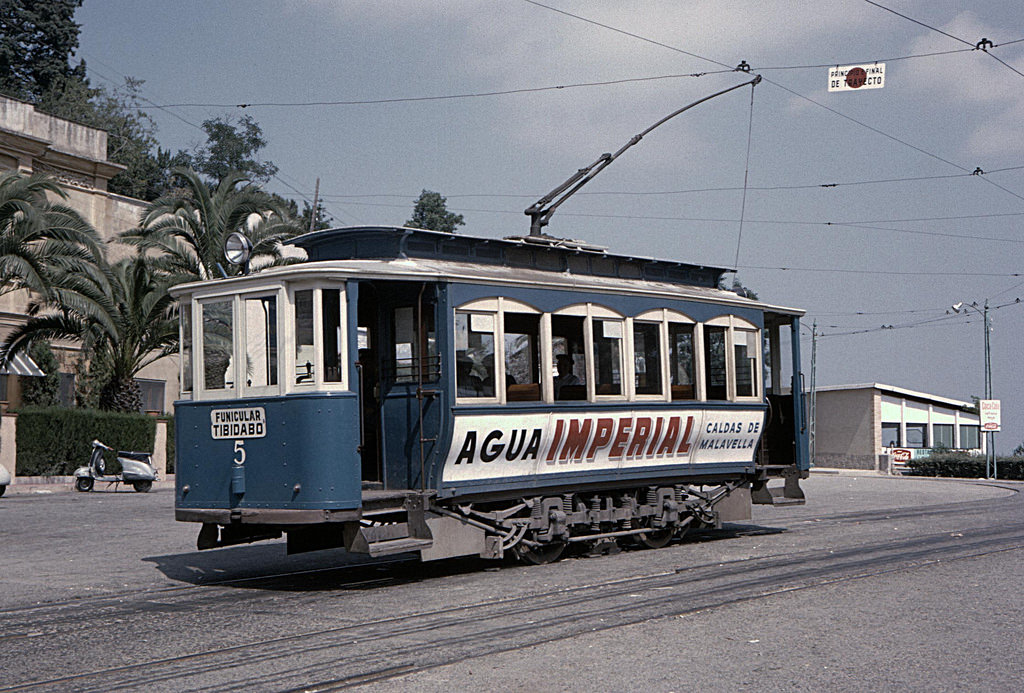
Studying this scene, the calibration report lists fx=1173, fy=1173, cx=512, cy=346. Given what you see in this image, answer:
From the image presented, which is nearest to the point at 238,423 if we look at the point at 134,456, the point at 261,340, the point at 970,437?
the point at 261,340

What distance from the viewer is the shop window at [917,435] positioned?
221ft

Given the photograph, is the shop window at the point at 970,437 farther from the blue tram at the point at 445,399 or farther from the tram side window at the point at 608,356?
the tram side window at the point at 608,356

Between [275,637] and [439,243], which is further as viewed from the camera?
[439,243]

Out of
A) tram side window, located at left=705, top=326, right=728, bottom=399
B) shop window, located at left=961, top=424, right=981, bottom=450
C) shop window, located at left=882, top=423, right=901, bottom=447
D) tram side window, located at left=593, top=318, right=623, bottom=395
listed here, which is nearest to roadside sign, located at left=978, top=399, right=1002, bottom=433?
shop window, located at left=882, top=423, right=901, bottom=447

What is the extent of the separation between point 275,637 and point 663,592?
384 centimetres

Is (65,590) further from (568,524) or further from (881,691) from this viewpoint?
(881,691)

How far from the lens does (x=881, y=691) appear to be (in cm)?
697

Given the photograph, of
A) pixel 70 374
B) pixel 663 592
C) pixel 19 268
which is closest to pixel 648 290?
pixel 663 592

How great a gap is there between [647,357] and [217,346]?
534 centimetres

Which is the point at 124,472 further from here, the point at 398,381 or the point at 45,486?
the point at 398,381

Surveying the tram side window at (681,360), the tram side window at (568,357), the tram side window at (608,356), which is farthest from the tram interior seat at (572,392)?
the tram side window at (681,360)

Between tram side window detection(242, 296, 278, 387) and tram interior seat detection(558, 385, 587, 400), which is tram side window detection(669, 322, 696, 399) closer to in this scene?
tram interior seat detection(558, 385, 587, 400)

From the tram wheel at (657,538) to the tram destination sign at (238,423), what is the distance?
571 cm

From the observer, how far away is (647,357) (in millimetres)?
14539
